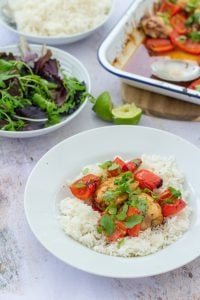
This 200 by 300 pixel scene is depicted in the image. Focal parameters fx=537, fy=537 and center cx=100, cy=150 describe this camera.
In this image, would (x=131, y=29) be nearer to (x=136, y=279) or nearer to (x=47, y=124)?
(x=47, y=124)

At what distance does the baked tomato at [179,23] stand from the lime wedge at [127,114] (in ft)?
1.64

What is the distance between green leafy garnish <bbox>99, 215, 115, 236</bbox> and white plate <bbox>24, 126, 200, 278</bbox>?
54 millimetres

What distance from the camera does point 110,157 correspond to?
1.40 m

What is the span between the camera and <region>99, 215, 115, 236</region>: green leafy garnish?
3.74ft

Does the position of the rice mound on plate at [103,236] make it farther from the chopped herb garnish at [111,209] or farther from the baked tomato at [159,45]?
the baked tomato at [159,45]

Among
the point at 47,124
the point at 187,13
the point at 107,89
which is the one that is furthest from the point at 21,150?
the point at 187,13

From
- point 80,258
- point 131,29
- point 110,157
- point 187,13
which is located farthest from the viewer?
point 187,13

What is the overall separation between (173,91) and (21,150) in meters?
0.46

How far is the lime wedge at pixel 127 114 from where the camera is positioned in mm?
1513

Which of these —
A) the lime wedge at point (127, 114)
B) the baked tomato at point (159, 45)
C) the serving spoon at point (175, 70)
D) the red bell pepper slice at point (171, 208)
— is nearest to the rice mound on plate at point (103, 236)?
the red bell pepper slice at point (171, 208)

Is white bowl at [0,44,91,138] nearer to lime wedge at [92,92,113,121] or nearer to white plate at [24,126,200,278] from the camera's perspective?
lime wedge at [92,92,113,121]

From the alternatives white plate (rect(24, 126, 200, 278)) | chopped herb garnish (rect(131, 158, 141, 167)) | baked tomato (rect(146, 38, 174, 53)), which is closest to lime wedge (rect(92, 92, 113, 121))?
white plate (rect(24, 126, 200, 278))

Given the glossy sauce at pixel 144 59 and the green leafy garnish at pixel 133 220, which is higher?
the green leafy garnish at pixel 133 220

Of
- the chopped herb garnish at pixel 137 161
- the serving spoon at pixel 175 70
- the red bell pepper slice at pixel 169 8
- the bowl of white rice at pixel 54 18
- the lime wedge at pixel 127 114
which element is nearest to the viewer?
the chopped herb garnish at pixel 137 161
